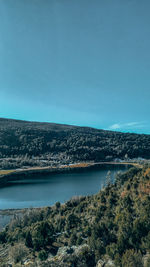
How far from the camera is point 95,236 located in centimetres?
1656

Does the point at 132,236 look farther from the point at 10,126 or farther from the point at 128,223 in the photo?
the point at 10,126

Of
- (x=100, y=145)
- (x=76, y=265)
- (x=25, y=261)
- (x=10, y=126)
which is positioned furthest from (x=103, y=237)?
(x=10, y=126)

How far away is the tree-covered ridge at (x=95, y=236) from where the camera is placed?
539 inches

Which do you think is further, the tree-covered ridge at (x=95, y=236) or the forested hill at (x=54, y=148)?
the forested hill at (x=54, y=148)

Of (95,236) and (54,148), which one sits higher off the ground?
(54,148)

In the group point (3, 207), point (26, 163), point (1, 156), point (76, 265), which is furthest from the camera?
point (1, 156)

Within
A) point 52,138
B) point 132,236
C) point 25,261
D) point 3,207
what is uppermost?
point 52,138

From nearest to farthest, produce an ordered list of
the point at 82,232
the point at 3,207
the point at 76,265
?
the point at 76,265 → the point at 82,232 → the point at 3,207

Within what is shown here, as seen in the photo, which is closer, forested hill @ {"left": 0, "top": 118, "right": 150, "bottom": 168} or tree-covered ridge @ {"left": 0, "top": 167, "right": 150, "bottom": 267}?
tree-covered ridge @ {"left": 0, "top": 167, "right": 150, "bottom": 267}

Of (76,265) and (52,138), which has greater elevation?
(52,138)

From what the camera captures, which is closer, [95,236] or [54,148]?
[95,236]

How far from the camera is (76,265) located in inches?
543

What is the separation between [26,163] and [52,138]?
85.6 m

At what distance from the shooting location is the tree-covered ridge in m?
13.7
